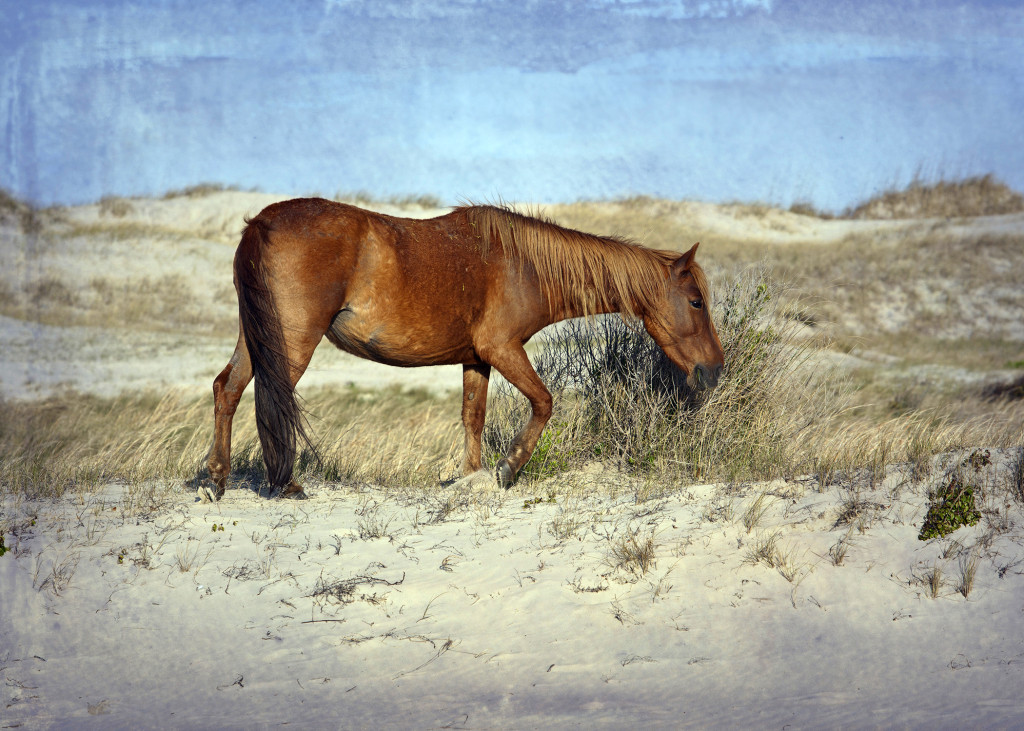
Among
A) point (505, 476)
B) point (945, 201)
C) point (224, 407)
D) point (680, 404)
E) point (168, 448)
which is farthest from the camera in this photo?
point (945, 201)

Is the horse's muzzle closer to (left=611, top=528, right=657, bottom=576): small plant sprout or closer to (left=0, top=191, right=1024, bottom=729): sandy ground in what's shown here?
(left=0, top=191, right=1024, bottom=729): sandy ground

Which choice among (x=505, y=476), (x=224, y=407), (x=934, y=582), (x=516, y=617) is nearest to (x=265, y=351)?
(x=224, y=407)

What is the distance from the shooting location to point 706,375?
5715 mm

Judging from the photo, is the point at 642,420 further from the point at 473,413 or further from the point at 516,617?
the point at 516,617

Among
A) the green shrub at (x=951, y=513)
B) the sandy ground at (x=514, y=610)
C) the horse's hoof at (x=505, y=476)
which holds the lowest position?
the horse's hoof at (x=505, y=476)

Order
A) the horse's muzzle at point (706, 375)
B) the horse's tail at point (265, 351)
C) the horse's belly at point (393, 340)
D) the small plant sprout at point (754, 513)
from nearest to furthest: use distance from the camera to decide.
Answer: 1. the small plant sprout at point (754, 513)
2. the horse's tail at point (265, 351)
3. the horse's belly at point (393, 340)
4. the horse's muzzle at point (706, 375)

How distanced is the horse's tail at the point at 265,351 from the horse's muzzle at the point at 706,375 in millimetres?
2805

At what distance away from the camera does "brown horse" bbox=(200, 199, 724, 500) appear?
16.1 ft

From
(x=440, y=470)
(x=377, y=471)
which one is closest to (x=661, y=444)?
(x=440, y=470)

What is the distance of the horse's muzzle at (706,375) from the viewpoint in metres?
5.71

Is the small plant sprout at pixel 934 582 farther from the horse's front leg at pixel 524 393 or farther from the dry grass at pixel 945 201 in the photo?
the dry grass at pixel 945 201

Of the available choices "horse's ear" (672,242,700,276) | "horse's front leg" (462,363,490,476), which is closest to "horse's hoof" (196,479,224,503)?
"horse's front leg" (462,363,490,476)

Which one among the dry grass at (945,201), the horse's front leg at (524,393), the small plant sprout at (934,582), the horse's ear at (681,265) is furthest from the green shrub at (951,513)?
the dry grass at (945,201)

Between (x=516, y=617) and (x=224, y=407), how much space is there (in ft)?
8.23
